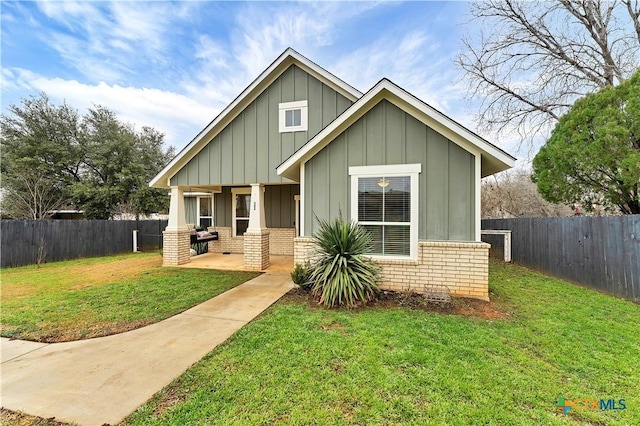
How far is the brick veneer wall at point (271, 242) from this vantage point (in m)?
11.8

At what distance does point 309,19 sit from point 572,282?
13111 millimetres

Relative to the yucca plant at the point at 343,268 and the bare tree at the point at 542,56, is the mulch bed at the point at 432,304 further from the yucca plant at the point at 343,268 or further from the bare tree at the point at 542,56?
the bare tree at the point at 542,56

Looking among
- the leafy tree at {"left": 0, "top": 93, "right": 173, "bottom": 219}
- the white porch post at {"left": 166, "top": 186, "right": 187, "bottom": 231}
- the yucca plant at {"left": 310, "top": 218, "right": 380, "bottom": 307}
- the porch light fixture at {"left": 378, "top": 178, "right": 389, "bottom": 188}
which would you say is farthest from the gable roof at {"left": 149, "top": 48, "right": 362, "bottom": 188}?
the leafy tree at {"left": 0, "top": 93, "right": 173, "bottom": 219}

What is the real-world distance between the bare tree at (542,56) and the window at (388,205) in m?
11.4

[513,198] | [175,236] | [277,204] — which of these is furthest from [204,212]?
[513,198]

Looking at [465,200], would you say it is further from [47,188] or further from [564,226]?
[47,188]

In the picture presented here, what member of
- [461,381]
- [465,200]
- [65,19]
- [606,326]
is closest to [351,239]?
[465,200]

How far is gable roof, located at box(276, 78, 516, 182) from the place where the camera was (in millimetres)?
5625

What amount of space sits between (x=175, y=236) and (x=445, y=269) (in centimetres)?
893

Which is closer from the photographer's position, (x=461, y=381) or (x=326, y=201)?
(x=461, y=381)

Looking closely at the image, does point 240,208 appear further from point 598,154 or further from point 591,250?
point 598,154

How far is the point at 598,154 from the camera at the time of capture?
777 centimetres

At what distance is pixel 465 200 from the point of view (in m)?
5.91

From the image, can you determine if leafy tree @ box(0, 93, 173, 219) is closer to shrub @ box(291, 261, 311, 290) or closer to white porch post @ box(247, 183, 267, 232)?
white porch post @ box(247, 183, 267, 232)
